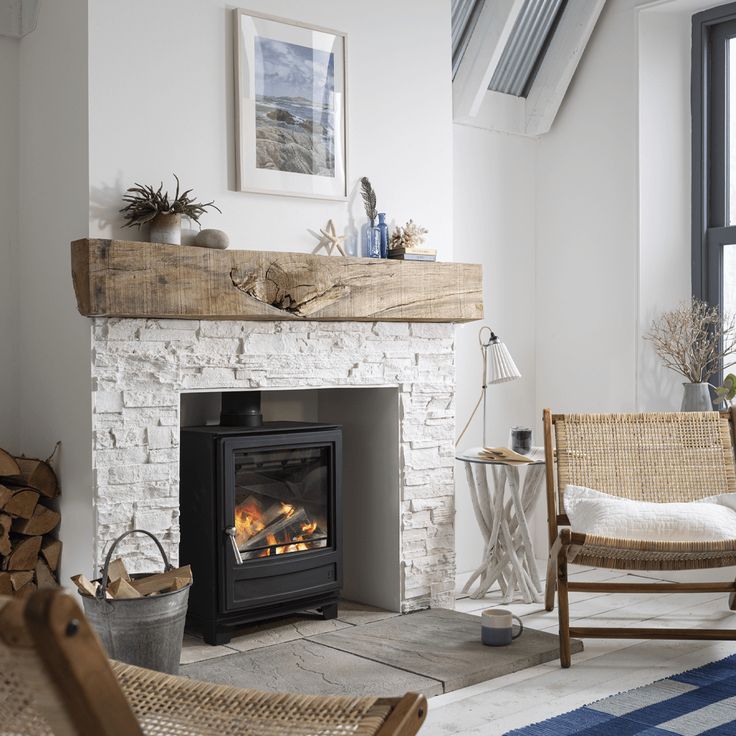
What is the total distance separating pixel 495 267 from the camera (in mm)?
4609

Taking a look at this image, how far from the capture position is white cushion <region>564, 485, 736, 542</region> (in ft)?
10.2

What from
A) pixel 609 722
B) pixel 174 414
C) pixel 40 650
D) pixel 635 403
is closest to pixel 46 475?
pixel 174 414

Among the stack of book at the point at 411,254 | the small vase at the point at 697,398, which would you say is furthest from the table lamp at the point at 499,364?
the small vase at the point at 697,398

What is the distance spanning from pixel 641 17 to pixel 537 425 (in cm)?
199

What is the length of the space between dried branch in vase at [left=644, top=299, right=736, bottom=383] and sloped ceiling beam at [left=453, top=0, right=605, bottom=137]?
1148 mm

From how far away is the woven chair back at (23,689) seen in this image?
3.09 feet

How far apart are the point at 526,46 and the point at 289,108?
67.1 inches

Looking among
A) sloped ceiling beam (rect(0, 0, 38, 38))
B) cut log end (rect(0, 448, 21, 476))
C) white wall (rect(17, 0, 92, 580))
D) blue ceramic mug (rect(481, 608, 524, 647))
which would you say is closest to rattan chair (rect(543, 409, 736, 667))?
blue ceramic mug (rect(481, 608, 524, 647))

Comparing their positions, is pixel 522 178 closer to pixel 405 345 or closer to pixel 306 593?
pixel 405 345

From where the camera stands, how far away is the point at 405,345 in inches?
145

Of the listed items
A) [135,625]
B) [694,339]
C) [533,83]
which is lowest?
[135,625]

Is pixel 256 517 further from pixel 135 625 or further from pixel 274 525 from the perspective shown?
pixel 135 625

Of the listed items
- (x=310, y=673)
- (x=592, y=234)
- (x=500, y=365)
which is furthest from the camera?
(x=592, y=234)

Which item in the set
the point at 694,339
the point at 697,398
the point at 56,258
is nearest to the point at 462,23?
the point at 694,339
